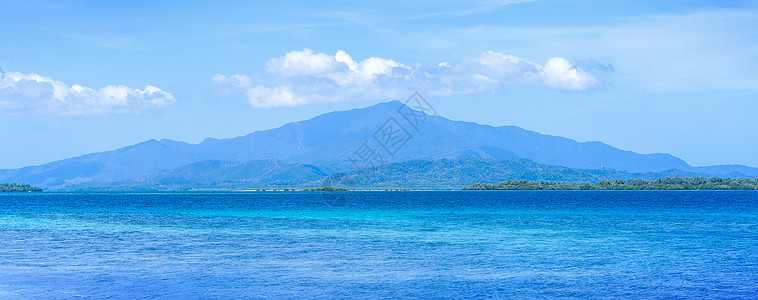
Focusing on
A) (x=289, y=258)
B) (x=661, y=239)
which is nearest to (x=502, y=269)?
(x=289, y=258)

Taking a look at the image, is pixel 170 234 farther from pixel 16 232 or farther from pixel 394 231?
pixel 394 231

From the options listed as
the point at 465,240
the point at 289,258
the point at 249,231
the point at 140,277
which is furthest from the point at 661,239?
the point at 140,277

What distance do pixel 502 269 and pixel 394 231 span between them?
94.6 feet

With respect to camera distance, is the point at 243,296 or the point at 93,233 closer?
the point at 243,296

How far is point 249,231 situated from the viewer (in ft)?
230

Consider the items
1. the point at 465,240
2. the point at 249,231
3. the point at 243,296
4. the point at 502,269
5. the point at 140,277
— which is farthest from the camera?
the point at 249,231

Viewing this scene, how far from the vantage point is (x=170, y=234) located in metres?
66.1

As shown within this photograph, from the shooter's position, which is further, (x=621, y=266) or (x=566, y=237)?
(x=566, y=237)

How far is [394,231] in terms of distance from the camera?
69.6 meters

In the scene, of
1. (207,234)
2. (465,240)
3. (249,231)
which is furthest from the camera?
(249,231)

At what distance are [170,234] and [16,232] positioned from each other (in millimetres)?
16305

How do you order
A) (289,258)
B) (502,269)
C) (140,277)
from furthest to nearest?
(289,258) < (502,269) < (140,277)

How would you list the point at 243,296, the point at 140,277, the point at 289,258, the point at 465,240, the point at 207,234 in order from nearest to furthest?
the point at 243,296
the point at 140,277
the point at 289,258
the point at 465,240
the point at 207,234

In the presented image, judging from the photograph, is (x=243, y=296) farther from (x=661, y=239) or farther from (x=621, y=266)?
(x=661, y=239)
